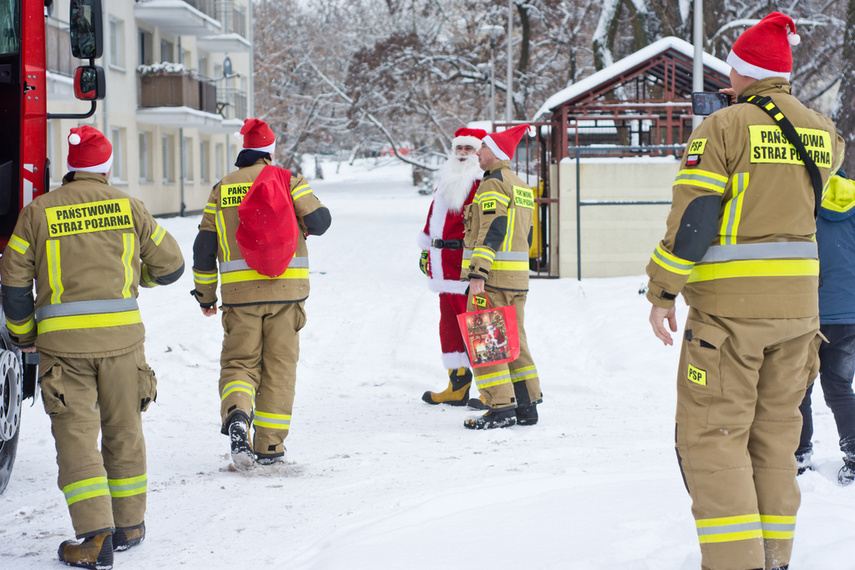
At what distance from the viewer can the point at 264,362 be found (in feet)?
18.4

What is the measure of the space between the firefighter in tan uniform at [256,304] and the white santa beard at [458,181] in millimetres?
1740

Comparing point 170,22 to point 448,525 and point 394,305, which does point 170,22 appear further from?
point 448,525

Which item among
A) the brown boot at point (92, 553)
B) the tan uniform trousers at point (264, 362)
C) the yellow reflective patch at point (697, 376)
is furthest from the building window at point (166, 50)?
the yellow reflective patch at point (697, 376)

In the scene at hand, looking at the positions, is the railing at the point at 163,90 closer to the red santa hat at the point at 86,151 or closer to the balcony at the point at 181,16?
the balcony at the point at 181,16

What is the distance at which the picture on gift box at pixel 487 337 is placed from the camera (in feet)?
21.7

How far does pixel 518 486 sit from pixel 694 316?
1729mm

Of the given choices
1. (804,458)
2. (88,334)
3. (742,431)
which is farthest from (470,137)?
(742,431)

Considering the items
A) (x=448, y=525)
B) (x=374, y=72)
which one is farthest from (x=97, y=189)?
(x=374, y=72)

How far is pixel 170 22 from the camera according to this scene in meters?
31.2

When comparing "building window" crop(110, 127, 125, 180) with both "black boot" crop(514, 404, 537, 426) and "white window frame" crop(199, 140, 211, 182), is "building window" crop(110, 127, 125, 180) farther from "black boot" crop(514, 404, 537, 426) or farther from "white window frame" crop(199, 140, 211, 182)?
"black boot" crop(514, 404, 537, 426)

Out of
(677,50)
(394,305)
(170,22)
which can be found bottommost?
(394,305)

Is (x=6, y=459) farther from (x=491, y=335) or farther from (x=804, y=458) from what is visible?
(x=804, y=458)

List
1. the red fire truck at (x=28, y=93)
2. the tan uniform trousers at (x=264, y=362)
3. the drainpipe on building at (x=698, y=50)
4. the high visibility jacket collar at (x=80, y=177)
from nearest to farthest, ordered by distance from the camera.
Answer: the high visibility jacket collar at (x=80, y=177)
the red fire truck at (x=28, y=93)
the tan uniform trousers at (x=264, y=362)
the drainpipe on building at (x=698, y=50)

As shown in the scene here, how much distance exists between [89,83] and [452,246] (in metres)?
2.96
